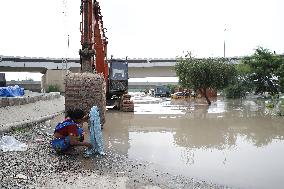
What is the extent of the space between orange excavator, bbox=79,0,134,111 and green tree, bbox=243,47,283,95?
21494 mm

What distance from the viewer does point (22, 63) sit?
63.2 metres

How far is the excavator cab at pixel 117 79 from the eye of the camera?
80.3 ft

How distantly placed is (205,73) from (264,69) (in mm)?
12766

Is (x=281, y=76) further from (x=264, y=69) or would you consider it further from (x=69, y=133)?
(x=69, y=133)

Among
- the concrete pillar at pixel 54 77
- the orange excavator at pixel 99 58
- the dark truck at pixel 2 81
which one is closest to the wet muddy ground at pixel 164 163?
the orange excavator at pixel 99 58

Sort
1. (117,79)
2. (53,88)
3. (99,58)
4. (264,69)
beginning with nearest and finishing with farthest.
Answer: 1. (99,58)
2. (117,79)
3. (264,69)
4. (53,88)

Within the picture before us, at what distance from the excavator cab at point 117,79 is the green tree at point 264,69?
21.4 metres

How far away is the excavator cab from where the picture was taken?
24.5m

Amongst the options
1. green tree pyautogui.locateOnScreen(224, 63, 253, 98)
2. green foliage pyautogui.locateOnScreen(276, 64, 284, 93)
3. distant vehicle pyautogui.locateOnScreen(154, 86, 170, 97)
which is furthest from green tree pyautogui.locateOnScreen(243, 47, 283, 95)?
distant vehicle pyautogui.locateOnScreen(154, 86, 170, 97)

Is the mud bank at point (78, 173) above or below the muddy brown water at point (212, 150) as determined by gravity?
above

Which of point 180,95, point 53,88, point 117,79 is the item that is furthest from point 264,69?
point 53,88

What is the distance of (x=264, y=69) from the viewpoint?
4119 cm

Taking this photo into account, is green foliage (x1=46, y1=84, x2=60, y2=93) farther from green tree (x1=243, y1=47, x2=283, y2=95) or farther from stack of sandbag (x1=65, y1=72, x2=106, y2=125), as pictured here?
stack of sandbag (x1=65, y1=72, x2=106, y2=125)

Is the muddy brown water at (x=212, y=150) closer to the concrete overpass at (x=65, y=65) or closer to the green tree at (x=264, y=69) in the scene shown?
the green tree at (x=264, y=69)
